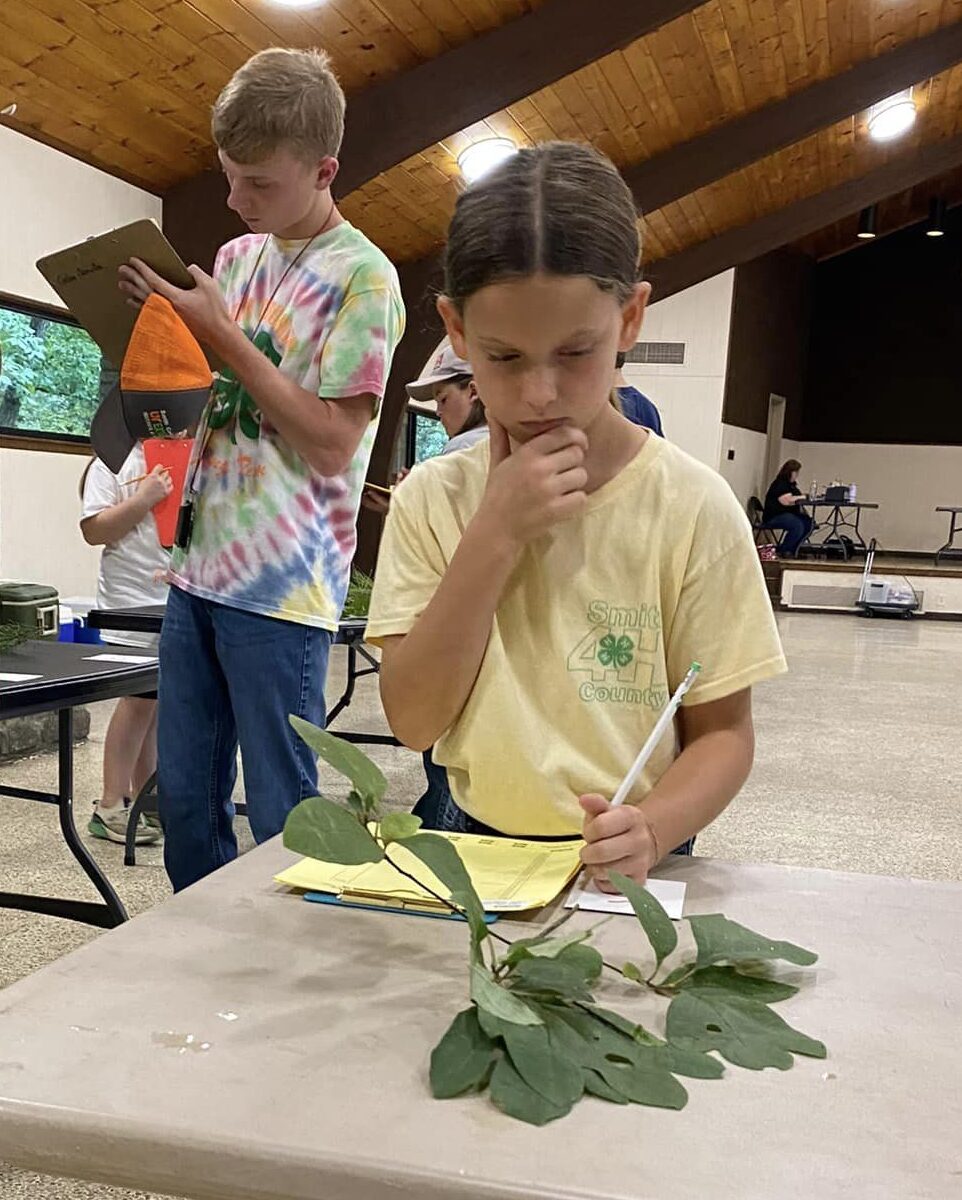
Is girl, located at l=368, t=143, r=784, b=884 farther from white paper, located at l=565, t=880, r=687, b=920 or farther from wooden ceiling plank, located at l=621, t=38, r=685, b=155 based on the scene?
wooden ceiling plank, located at l=621, t=38, r=685, b=155

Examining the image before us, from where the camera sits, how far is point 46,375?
5.15 m

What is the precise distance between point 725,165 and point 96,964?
767 centimetres

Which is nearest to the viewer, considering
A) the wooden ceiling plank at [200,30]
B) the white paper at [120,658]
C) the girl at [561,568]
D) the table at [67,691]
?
the girl at [561,568]

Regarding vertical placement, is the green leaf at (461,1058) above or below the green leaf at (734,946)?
below

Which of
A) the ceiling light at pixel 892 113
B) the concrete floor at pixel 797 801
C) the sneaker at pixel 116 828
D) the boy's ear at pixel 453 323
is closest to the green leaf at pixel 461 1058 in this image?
the boy's ear at pixel 453 323

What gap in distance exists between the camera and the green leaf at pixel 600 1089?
1.63ft

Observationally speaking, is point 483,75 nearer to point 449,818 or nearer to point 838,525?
point 449,818

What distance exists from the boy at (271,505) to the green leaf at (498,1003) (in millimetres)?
923

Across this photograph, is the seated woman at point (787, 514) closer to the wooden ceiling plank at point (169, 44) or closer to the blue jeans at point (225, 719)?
the wooden ceiling plank at point (169, 44)

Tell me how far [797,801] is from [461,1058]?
336 centimetres

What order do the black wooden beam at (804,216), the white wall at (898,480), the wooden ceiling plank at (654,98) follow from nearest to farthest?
1. the wooden ceiling plank at (654,98)
2. the black wooden beam at (804,216)
3. the white wall at (898,480)

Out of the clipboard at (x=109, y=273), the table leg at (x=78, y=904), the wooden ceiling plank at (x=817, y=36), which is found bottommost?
the table leg at (x=78, y=904)

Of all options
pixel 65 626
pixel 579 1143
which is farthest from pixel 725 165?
pixel 579 1143

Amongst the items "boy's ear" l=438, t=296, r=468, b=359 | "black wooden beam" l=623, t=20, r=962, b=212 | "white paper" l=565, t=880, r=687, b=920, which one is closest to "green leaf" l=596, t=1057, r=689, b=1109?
"white paper" l=565, t=880, r=687, b=920
